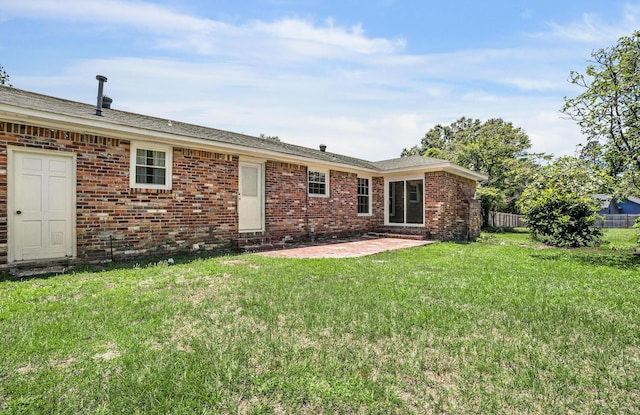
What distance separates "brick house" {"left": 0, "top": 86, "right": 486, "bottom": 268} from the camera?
5.65 m

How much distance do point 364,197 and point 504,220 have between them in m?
12.7

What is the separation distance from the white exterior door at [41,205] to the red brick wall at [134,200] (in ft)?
0.44

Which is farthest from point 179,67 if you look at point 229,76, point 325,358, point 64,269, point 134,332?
point 325,358

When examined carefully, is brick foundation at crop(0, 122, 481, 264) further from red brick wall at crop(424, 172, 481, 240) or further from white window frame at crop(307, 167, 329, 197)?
white window frame at crop(307, 167, 329, 197)

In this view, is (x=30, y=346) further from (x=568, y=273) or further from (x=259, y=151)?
(x=568, y=273)

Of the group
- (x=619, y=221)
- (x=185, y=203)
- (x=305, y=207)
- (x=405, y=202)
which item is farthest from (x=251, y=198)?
(x=619, y=221)

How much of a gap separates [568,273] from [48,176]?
994cm

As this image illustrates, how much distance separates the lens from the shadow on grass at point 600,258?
661cm

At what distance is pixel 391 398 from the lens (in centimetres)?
197

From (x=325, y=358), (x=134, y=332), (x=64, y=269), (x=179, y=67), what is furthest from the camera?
(x=179, y=67)

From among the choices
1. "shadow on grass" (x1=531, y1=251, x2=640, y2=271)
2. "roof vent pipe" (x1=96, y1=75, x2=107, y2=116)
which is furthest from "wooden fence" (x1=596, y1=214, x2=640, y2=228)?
"roof vent pipe" (x1=96, y1=75, x2=107, y2=116)

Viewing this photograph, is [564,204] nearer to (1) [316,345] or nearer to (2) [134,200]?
(1) [316,345]

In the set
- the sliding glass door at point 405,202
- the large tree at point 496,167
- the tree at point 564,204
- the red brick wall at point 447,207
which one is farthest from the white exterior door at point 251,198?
the large tree at point 496,167

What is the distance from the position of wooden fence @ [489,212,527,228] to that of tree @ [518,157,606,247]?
8.99 m
